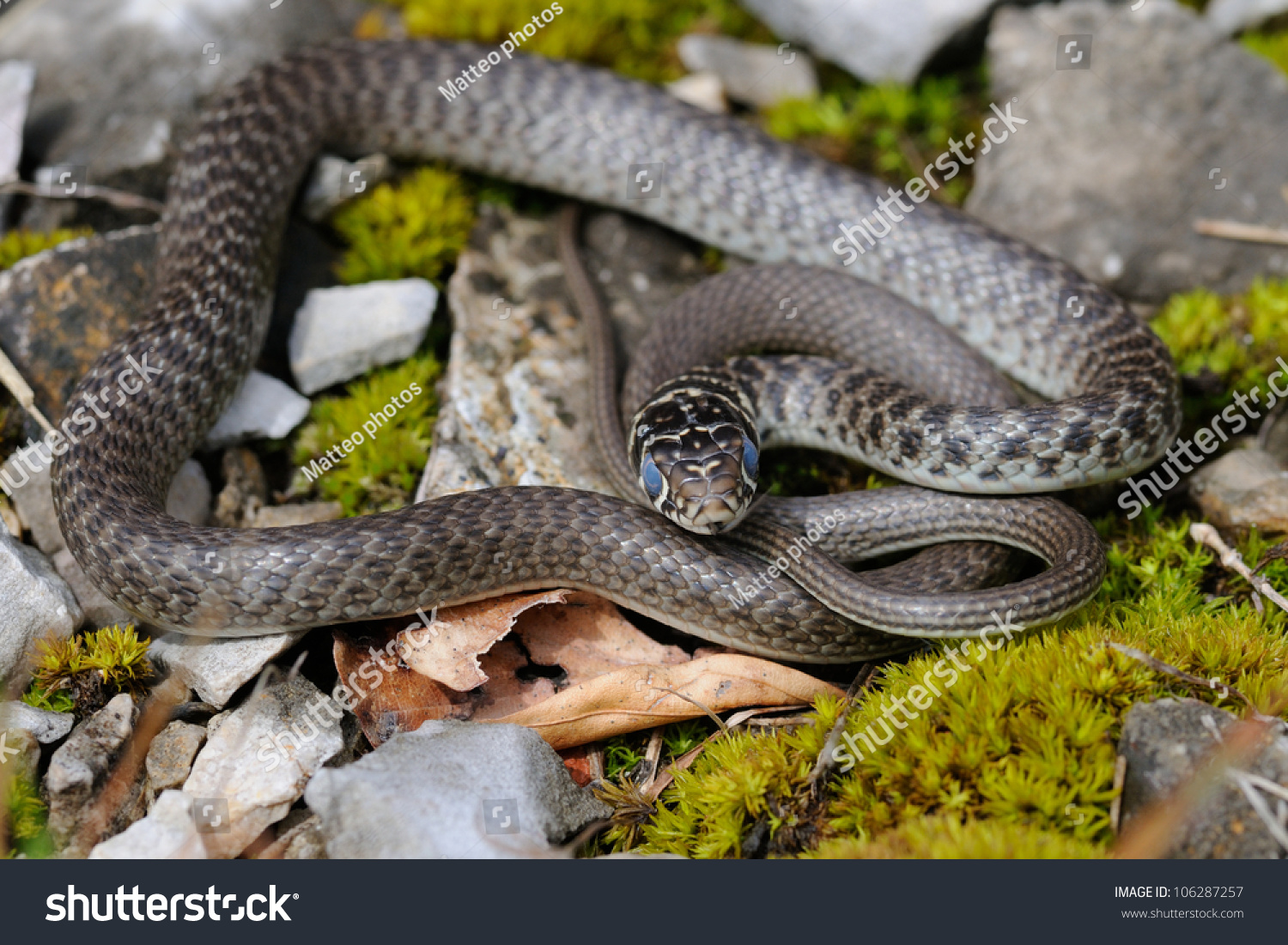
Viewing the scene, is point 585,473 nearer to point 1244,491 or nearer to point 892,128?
point 1244,491

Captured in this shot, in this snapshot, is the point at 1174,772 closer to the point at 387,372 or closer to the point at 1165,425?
the point at 1165,425

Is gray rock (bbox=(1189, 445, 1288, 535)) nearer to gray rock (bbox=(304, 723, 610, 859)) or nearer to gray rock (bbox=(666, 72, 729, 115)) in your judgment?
gray rock (bbox=(304, 723, 610, 859))

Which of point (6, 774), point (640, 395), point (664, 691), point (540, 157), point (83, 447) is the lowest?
point (664, 691)

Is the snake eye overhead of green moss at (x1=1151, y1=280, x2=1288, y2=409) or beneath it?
overhead

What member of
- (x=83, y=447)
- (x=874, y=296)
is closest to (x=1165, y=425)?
(x=874, y=296)

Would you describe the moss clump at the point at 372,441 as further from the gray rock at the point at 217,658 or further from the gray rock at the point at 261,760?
the gray rock at the point at 261,760

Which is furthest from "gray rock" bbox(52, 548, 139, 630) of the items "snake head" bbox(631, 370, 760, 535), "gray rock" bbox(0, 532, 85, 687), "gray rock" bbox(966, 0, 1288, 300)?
"gray rock" bbox(966, 0, 1288, 300)
